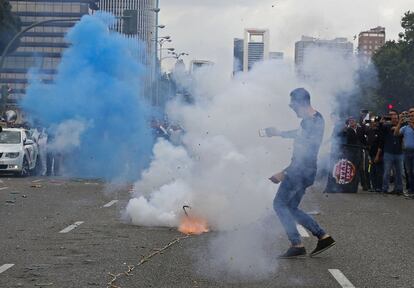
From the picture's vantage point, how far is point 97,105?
23812 millimetres

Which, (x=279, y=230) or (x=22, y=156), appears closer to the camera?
(x=279, y=230)

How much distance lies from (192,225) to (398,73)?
4628cm

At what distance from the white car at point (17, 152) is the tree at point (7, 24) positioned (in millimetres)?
15162

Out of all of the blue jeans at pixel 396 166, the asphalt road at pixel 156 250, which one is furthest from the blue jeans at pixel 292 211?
the blue jeans at pixel 396 166

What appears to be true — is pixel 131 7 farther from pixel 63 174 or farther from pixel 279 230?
pixel 279 230

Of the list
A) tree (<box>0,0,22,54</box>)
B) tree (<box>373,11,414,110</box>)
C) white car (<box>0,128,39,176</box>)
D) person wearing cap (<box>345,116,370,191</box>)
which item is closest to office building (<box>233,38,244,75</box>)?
person wearing cap (<box>345,116,370,191</box>)

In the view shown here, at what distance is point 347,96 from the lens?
606 inches

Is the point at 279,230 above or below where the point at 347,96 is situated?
below

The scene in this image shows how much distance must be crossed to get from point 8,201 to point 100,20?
9953 mm

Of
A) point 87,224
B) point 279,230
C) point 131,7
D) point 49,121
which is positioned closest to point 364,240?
point 279,230

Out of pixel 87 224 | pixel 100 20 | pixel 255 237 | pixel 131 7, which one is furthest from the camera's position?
pixel 131 7

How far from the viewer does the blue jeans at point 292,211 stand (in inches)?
375

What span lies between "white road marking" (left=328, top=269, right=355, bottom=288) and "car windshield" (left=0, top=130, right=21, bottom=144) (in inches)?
746

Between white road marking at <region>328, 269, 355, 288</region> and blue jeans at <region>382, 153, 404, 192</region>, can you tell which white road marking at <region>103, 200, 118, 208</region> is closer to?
blue jeans at <region>382, 153, 404, 192</region>
